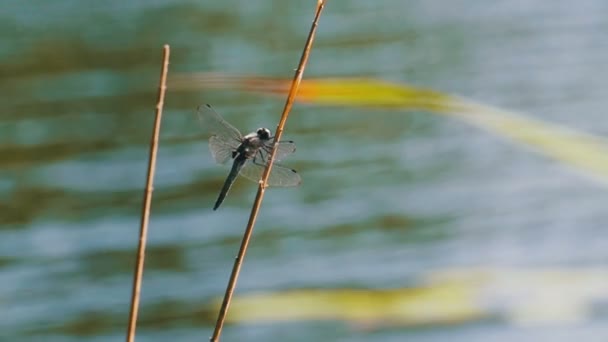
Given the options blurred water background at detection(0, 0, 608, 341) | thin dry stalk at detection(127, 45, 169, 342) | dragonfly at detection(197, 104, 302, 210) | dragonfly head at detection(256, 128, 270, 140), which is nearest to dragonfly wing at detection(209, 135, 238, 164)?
dragonfly at detection(197, 104, 302, 210)

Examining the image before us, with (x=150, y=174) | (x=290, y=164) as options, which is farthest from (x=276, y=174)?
(x=290, y=164)

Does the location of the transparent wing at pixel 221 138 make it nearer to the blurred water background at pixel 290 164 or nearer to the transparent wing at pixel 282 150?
the transparent wing at pixel 282 150

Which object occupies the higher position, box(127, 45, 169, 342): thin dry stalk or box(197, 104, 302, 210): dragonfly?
box(197, 104, 302, 210): dragonfly

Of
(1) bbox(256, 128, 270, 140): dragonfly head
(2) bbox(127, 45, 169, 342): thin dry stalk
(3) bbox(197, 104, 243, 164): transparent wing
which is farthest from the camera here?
(3) bbox(197, 104, 243, 164): transparent wing

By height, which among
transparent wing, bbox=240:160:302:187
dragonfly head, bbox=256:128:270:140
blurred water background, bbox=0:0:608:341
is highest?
blurred water background, bbox=0:0:608:341

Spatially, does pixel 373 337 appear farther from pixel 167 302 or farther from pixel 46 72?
pixel 46 72

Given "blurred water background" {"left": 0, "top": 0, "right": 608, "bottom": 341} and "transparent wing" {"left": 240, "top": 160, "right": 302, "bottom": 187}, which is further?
"blurred water background" {"left": 0, "top": 0, "right": 608, "bottom": 341}

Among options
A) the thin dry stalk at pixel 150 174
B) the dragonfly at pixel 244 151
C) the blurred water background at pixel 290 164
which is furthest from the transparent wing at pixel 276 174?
the blurred water background at pixel 290 164

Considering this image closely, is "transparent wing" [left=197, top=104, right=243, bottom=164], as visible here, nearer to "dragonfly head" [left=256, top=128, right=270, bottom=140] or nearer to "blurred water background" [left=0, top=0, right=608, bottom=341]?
"dragonfly head" [left=256, top=128, right=270, bottom=140]
